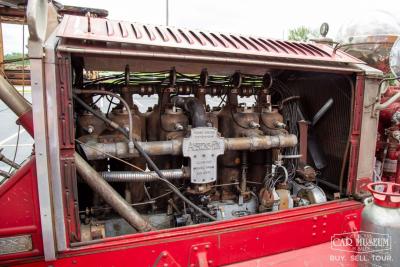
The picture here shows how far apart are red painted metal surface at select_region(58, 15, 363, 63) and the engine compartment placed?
0.29 m

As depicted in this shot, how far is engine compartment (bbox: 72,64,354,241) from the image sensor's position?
6.42 feet

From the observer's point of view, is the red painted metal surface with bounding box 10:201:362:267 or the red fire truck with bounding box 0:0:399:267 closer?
the red fire truck with bounding box 0:0:399:267

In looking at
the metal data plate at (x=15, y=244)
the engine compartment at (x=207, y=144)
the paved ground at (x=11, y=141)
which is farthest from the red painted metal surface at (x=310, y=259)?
the paved ground at (x=11, y=141)

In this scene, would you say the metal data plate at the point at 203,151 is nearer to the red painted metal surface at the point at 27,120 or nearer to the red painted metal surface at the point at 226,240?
the red painted metal surface at the point at 226,240

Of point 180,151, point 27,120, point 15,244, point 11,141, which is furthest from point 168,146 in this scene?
point 11,141

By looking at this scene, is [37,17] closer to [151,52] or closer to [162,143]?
[151,52]

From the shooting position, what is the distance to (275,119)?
2438 millimetres

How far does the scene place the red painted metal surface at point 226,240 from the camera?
161 cm

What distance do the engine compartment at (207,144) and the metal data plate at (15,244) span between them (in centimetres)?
33

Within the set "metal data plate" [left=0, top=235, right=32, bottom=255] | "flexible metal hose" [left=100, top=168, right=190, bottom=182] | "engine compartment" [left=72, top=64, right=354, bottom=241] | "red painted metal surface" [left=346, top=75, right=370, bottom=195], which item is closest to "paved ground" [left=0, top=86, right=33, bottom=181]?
"engine compartment" [left=72, top=64, right=354, bottom=241]

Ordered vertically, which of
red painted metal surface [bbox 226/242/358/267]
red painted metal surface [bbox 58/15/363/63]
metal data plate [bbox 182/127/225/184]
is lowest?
red painted metal surface [bbox 226/242/358/267]

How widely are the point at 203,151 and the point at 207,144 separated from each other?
6cm

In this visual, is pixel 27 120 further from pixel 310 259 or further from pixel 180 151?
pixel 310 259

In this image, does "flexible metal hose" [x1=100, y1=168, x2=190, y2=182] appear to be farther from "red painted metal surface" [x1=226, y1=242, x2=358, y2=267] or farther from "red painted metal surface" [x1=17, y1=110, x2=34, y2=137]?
"red painted metal surface" [x1=226, y1=242, x2=358, y2=267]
